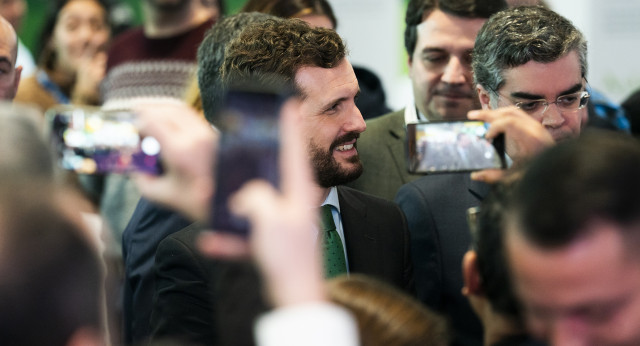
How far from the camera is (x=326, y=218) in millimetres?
2777

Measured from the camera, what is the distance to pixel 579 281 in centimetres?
142

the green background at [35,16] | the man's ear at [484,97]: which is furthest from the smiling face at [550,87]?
the green background at [35,16]

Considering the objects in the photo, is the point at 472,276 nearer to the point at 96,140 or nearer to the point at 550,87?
the point at 96,140

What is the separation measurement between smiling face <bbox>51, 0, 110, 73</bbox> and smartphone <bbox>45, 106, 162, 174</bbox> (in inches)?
105

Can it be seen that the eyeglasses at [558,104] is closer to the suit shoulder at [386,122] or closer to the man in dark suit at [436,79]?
the man in dark suit at [436,79]

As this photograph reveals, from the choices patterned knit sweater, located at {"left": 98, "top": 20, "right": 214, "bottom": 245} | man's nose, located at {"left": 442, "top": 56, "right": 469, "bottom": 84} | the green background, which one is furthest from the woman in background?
man's nose, located at {"left": 442, "top": 56, "right": 469, "bottom": 84}

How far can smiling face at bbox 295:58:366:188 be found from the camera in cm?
277

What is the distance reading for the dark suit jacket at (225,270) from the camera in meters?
1.38

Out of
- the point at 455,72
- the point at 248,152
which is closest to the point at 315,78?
the point at 455,72

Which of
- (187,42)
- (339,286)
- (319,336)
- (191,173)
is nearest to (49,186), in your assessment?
(191,173)

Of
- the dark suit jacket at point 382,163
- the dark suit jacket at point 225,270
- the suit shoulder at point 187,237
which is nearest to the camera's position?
the dark suit jacket at point 225,270

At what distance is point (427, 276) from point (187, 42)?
179 cm

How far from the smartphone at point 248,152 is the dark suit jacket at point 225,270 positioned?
0.45 feet

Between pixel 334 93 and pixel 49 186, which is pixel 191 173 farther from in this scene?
pixel 334 93
